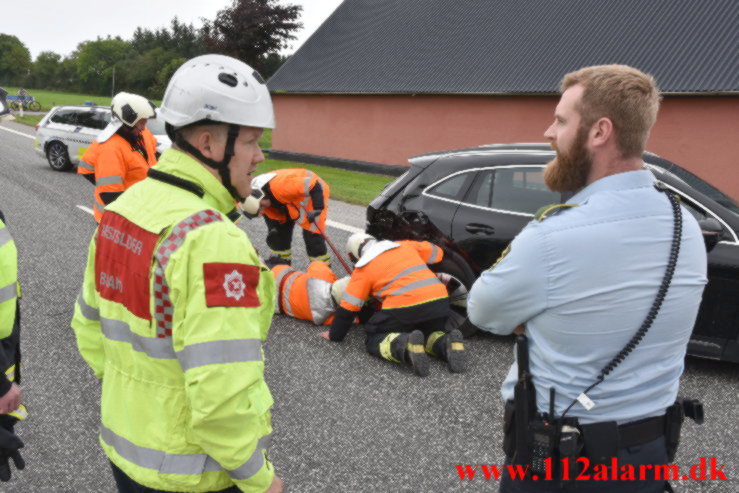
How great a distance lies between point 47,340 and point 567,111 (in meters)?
4.94

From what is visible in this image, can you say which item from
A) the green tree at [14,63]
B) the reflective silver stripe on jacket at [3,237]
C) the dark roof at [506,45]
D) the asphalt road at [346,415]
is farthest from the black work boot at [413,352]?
the green tree at [14,63]

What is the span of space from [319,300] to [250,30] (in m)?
35.5

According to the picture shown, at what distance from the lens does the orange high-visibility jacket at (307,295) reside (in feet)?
18.6

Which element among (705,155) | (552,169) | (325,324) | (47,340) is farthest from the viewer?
(705,155)

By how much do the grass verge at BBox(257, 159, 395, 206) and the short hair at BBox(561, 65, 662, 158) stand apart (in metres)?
11.5

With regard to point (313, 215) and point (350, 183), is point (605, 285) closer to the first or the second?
point (313, 215)

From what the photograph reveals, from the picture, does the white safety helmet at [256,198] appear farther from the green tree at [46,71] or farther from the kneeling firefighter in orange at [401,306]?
the green tree at [46,71]

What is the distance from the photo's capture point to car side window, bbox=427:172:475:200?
18.4ft

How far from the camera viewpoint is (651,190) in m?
1.74

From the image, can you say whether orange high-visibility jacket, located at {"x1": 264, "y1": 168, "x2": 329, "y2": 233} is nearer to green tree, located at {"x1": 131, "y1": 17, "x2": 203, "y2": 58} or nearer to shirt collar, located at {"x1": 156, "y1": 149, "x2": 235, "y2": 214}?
shirt collar, located at {"x1": 156, "y1": 149, "x2": 235, "y2": 214}

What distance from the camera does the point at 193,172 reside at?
1694 millimetres

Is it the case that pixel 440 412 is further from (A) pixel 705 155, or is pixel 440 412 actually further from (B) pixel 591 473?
(A) pixel 705 155

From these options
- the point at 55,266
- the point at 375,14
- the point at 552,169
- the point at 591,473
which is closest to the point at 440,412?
the point at 591,473

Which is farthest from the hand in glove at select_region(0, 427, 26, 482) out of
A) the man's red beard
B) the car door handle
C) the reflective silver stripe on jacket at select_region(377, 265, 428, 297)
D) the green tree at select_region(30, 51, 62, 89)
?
the green tree at select_region(30, 51, 62, 89)
